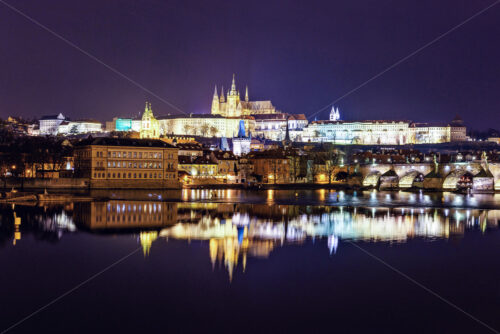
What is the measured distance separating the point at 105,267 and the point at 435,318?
7352 millimetres

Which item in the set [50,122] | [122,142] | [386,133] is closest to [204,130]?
[50,122]

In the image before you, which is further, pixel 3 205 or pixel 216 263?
pixel 3 205

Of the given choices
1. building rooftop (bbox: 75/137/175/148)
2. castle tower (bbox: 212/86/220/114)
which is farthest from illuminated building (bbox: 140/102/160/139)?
castle tower (bbox: 212/86/220/114)

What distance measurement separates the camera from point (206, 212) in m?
23.8

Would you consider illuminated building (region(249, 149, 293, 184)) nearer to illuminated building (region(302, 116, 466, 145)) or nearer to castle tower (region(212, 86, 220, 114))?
illuminated building (region(302, 116, 466, 145))

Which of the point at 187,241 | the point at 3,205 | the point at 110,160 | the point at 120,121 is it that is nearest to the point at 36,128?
the point at 120,121

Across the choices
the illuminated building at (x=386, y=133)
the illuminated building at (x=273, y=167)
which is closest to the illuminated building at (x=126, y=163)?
the illuminated building at (x=273, y=167)

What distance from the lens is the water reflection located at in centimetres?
1599

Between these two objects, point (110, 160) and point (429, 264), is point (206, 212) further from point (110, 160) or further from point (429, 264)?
point (110, 160)

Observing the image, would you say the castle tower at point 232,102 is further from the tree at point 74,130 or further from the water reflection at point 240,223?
the water reflection at point 240,223

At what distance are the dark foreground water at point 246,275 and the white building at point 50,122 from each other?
11002 centimetres

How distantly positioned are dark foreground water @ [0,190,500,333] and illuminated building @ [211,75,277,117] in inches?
4631

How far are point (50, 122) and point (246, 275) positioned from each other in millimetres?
127554

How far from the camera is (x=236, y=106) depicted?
138375 mm
